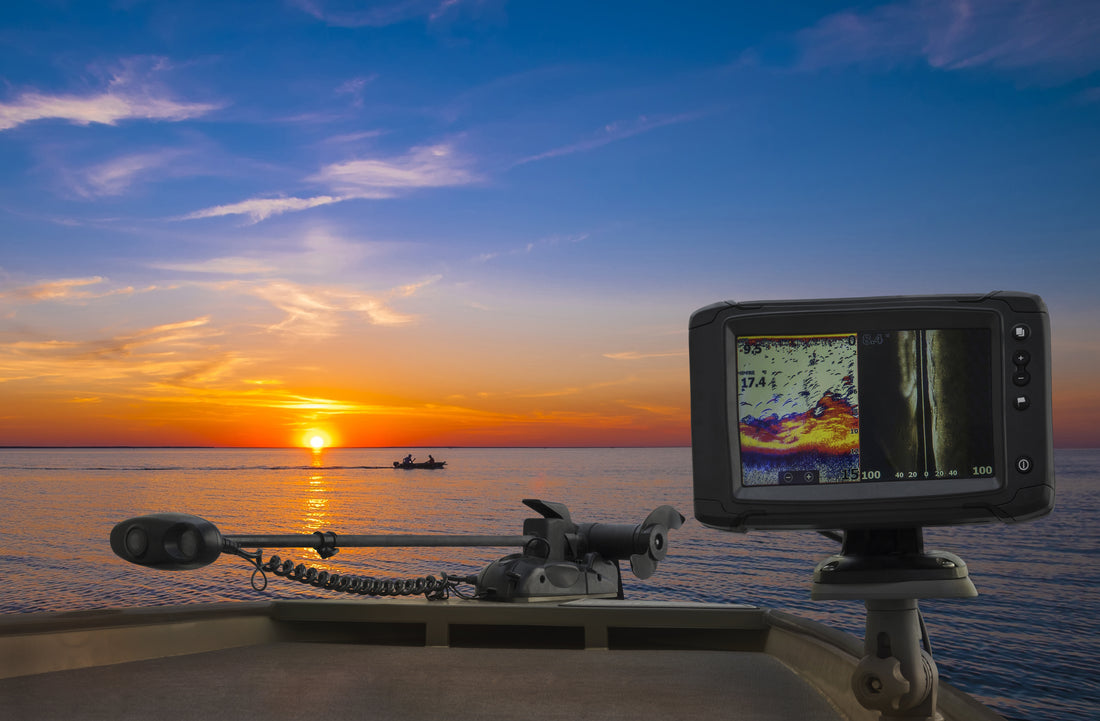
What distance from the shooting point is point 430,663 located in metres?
4.02

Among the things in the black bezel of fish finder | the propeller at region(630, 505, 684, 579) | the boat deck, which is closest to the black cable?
the boat deck

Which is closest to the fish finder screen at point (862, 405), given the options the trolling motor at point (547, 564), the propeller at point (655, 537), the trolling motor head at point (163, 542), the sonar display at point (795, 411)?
the sonar display at point (795, 411)

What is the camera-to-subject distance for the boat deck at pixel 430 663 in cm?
321

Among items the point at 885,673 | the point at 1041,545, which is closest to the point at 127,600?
the point at 885,673

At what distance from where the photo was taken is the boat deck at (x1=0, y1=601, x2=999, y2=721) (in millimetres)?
3213

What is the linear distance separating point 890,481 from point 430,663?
10.1 ft

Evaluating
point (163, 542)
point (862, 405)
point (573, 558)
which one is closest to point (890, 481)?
point (862, 405)

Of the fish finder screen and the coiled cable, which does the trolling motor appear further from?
the fish finder screen

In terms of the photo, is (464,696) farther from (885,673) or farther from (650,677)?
(885,673)

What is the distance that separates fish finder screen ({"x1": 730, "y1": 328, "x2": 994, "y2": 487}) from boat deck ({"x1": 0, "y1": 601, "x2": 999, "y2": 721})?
126 cm

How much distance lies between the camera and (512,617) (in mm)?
4516

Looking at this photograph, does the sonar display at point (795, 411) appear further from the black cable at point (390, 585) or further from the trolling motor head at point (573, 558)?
the black cable at point (390, 585)

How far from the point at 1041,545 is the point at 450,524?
34.8 m

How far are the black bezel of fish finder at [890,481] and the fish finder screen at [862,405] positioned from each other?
18mm
